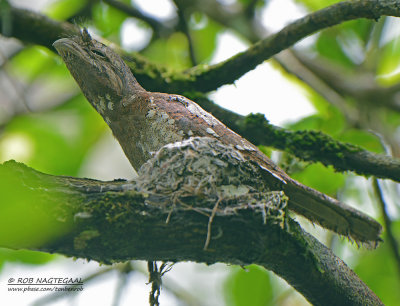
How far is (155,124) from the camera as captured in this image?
390cm

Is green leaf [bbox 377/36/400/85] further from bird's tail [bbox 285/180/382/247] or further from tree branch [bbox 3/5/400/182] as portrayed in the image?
bird's tail [bbox 285/180/382/247]

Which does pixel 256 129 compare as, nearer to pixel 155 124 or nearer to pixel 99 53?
pixel 155 124

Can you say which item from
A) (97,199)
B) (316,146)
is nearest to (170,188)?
(97,199)

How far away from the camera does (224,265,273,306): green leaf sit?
4668 mm

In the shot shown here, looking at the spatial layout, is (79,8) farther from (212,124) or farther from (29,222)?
(29,222)

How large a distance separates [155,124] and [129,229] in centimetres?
160

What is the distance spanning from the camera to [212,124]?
13.0 feet

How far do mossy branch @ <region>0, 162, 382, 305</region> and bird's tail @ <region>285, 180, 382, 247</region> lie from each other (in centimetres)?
→ 71

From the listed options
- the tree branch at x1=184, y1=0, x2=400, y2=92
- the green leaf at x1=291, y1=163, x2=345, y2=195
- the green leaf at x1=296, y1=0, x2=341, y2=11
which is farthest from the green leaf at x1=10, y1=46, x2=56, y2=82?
the green leaf at x1=291, y1=163, x2=345, y2=195

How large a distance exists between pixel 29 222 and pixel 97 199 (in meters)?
0.40

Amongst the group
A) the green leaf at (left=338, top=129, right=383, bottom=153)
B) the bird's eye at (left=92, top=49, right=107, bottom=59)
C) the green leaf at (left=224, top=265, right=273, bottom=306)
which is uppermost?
the bird's eye at (left=92, top=49, right=107, bottom=59)

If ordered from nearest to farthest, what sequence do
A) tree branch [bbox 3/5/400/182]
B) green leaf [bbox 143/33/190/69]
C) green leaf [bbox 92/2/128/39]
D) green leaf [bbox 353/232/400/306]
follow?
1. tree branch [bbox 3/5/400/182]
2. green leaf [bbox 353/232/400/306]
3. green leaf [bbox 92/2/128/39]
4. green leaf [bbox 143/33/190/69]

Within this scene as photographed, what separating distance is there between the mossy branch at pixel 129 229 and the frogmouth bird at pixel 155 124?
745mm

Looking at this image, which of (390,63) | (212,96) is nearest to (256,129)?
(212,96)
